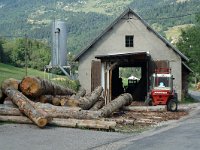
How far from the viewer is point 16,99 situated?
2044 cm

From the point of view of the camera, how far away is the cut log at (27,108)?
1875cm

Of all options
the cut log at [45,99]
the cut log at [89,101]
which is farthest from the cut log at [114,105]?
the cut log at [45,99]

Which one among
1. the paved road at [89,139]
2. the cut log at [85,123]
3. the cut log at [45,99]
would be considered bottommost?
the paved road at [89,139]

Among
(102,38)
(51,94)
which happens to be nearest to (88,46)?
(102,38)

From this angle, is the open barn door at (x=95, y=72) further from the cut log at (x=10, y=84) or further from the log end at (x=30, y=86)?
the log end at (x=30, y=86)

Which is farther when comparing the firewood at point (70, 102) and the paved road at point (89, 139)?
the firewood at point (70, 102)

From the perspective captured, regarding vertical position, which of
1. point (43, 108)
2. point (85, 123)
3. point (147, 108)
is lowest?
point (147, 108)

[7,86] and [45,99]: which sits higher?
[7,86]

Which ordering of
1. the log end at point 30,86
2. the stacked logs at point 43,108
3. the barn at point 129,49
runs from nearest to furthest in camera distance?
the stacked logs at point 43,108 → the log end at point 30,86 → the barn at point 129,49

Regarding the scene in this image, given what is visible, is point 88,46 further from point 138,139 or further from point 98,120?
point 138,139

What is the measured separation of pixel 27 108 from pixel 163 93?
1352 centimetres

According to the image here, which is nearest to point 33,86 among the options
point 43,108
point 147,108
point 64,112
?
point 43,108

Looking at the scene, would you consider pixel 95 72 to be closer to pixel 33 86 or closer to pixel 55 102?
pixel 55 102

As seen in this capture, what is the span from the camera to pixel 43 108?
2052 cm
